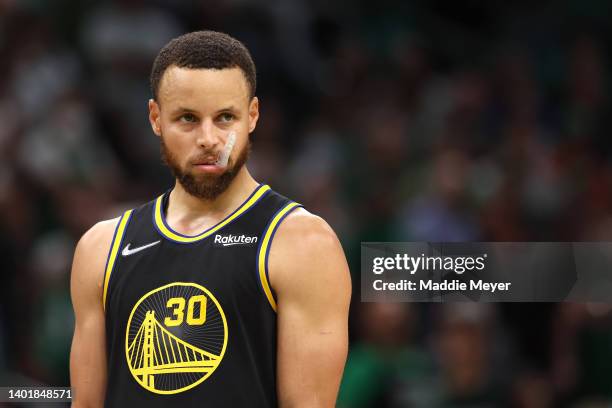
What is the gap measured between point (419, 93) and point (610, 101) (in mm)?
1250

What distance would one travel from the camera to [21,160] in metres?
7.12

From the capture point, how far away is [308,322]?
2.96 metres

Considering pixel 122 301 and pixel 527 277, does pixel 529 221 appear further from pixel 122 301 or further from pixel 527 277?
pixel 122 301

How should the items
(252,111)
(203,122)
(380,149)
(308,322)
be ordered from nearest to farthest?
(308,322)
(203,122)
(252,111)
(380,149)

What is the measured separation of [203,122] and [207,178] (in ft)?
0.54

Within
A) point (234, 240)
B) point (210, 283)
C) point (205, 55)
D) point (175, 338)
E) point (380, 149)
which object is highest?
point (380, 149)

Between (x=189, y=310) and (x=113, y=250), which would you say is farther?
(x=113, y=250)

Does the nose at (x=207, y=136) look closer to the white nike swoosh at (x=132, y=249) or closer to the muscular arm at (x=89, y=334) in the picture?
the white nike swoosh at (x=132, y=249)

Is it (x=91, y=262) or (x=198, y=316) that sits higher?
(x=91, y=262)

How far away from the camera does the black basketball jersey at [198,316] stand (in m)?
2.97

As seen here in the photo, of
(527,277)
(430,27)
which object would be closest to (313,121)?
(430,27)

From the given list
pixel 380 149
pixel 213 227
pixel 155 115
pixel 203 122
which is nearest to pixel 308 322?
pixel 213 227

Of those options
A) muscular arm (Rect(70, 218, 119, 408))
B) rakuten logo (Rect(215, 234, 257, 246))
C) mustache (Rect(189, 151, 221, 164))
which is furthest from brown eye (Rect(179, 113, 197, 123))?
muscular arm (Rect(70, 218, 119, 408))

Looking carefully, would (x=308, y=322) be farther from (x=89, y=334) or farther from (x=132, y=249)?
(x=89, y=334)
